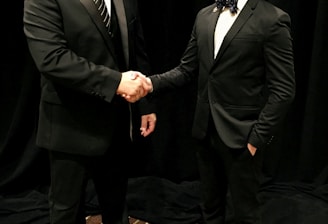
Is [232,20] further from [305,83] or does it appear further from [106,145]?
[305,83]

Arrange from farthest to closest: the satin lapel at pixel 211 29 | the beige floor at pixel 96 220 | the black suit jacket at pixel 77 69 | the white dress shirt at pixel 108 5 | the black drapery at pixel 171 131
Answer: the black drapery at pixel 171 131
the beige floor at pixel 96 220
the satin lapel at pixel 211 29
the white dress shirt at pixel 108 5
the black suit jacket at pixel 77 69

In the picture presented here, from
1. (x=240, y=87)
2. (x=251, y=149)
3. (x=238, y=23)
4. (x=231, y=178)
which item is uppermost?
(x=238, y=23)

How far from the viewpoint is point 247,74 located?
1606 mm

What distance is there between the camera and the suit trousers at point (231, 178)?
1.68 metres

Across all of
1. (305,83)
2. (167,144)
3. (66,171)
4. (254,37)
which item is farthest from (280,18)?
(167,144)

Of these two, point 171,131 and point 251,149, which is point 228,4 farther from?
point 171,131

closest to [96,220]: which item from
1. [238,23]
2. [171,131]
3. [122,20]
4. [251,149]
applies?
[171,131]

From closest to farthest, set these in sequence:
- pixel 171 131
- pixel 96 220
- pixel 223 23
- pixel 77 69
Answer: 1. pixel 77 69
2. pixel 223 23
3. pixel 96 220
4. pixel 171 131

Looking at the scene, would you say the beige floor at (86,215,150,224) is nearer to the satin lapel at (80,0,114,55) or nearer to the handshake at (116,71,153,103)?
the handshake at (116,71,153,103)

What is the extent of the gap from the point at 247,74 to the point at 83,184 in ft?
2.54

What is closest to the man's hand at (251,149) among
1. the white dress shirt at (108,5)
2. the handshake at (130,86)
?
the handshake at (130,86)

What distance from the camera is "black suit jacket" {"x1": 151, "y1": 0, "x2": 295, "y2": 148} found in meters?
1.55

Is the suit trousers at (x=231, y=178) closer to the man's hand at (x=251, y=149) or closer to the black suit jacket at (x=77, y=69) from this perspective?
the man's hand at (x=251, y=149)

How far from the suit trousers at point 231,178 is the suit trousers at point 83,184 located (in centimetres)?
37
